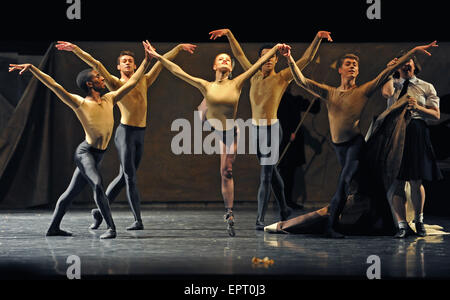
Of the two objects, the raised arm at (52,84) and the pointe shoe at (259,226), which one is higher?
the raised arm at (52,84)

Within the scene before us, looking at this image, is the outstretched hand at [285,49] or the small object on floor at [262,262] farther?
the outstretched hand at [285,49]

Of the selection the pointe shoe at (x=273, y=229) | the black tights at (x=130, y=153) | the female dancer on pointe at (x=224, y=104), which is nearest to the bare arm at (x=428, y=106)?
the female dancer on pointe at (x=224, y=104)

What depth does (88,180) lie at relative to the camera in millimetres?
5887

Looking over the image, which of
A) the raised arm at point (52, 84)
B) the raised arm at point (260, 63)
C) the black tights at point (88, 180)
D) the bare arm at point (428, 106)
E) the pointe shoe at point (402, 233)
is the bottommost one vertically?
the pointe shoe at point (402, 233)

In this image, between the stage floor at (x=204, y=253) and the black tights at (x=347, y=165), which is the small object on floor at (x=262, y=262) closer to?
the stage floor at (x=204, y=253)

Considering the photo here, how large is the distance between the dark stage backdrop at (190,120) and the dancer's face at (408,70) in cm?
264

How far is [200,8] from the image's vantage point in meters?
7.70

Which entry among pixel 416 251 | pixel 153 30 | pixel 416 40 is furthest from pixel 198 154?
pixel 416 251

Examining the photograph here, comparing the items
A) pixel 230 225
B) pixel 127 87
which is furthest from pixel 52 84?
pixel 230 225

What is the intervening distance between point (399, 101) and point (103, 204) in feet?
8.53

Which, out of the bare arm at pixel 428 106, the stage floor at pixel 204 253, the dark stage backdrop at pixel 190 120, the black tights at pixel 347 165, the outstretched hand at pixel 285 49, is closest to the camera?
the stage floor at pixel 204 253

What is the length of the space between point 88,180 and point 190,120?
122 inches

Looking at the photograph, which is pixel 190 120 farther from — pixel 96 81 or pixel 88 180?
pixel 88 180

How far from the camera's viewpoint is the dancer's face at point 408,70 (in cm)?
618
